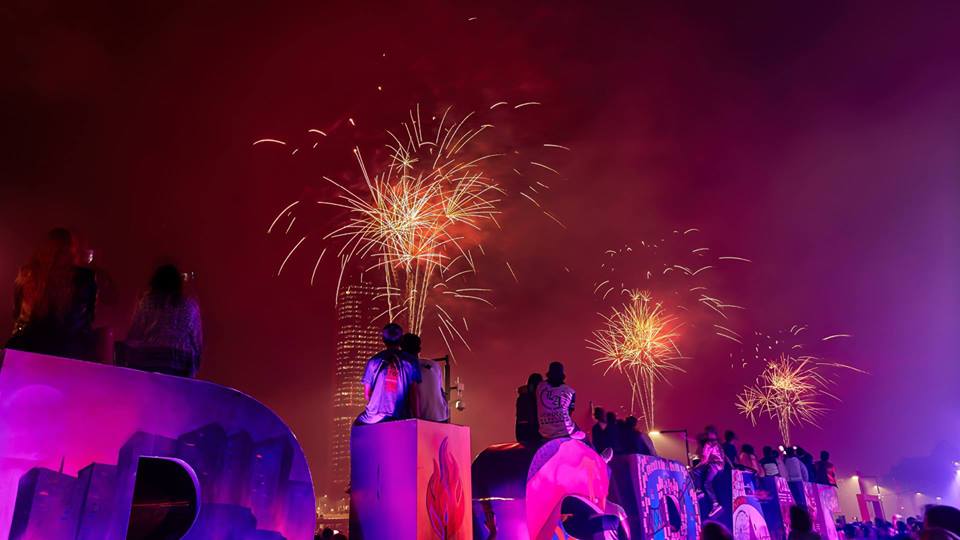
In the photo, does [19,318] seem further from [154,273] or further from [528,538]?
[528,538]

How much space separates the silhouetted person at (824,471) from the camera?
69.1 ft

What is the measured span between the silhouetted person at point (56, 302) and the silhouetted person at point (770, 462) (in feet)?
Answer: 55.8

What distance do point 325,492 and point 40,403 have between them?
501ft

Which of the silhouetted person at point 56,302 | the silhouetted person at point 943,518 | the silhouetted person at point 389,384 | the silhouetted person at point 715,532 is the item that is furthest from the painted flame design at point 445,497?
the silhouetted person at point 943,518

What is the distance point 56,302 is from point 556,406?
7301mm

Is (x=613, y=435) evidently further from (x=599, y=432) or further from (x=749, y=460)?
(x=749, y=460)

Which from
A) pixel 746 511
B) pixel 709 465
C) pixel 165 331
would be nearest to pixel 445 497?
pixel 165 331

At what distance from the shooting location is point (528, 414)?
10961mm

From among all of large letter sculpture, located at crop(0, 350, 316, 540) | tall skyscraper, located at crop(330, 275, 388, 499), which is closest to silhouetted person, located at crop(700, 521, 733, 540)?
large letter sculpture, located at crop(0, 350, 316, 540)

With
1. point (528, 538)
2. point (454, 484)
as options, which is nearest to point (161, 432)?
point (454, 484)

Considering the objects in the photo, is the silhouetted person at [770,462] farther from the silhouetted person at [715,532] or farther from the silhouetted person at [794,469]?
the silhouetted person at [715,532]

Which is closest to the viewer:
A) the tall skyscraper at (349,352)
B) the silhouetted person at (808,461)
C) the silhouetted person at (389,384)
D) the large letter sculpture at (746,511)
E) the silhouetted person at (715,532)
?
the silhouetted person at (715,532)

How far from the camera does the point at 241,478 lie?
5.87m

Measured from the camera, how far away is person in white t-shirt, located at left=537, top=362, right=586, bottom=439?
416 inches
